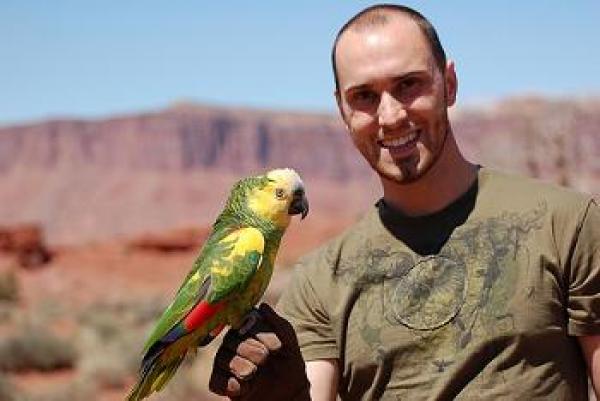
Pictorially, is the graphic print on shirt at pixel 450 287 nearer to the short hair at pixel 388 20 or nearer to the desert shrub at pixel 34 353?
the short hair at pixel 388 20

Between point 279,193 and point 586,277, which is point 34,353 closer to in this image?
point 279,193

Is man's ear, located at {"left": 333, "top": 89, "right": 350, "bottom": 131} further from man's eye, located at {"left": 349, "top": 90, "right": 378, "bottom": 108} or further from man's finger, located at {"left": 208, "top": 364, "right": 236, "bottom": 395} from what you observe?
man's finger, located at {"left": 208, "top": 364, "right": 236, "bottom": 395}

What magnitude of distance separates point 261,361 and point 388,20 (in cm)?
107

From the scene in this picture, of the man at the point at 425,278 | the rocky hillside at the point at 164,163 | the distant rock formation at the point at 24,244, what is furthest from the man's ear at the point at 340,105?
the rocky hillside at the point at 164,163

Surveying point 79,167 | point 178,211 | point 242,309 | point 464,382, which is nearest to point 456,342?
point 464,382

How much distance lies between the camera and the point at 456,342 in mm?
2814

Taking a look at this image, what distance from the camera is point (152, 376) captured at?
286cm

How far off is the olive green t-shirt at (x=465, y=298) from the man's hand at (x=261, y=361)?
0.16 m

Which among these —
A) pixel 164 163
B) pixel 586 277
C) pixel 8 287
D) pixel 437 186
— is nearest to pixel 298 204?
pixel 437 186

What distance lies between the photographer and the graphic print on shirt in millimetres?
2791

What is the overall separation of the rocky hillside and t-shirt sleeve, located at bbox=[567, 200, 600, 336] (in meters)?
76.8

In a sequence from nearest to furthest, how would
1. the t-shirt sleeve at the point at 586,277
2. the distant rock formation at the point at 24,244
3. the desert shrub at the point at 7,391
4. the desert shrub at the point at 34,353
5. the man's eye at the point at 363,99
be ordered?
1. the t-shirt sleeve at the point at 586,277
2. the man's eye at the point at 363,99
3. the desert shrub at the point at 7,391
4. the desert shrub at the point at 34,353
5. the distant rock formation at the point at 24,244

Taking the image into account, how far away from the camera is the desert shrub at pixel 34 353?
1600cm

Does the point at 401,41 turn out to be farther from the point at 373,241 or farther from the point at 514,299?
the point at 514,299
